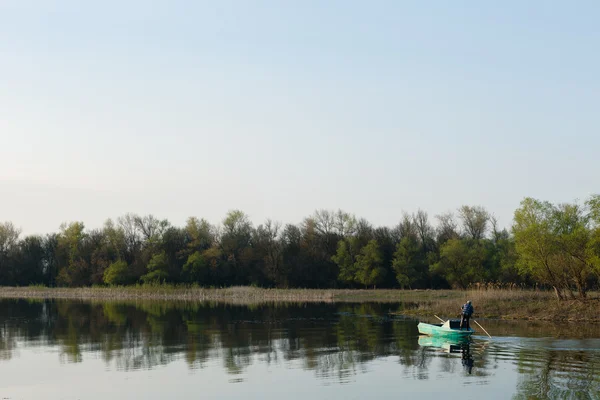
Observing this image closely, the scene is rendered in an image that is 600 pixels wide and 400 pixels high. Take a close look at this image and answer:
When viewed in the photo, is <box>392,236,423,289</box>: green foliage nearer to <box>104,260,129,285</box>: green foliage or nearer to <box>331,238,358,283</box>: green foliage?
<box>331,238,358,283</box>: green foliage

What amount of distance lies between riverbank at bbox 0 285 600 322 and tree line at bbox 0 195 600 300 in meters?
7.71

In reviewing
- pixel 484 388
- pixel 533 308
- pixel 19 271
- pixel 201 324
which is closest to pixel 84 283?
pixel 19 271

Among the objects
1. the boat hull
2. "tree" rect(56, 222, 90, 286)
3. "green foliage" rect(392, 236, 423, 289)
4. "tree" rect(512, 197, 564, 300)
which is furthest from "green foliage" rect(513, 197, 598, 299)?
"tree" rect(56, 222, 90, 286)

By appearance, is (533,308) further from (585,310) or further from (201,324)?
(201,324)

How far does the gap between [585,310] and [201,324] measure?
85.2 feet

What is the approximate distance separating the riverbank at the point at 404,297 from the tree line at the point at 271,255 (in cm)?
771

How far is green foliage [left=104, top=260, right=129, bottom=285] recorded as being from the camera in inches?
4203

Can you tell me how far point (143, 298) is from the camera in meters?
91.4

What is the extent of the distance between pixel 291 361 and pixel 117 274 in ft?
266

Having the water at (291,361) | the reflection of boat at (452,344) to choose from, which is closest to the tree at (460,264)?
the water at (291,361)

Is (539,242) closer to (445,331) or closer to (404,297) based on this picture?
(445,331)

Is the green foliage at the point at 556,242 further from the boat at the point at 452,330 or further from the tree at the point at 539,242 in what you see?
the boat at the point at 452,330

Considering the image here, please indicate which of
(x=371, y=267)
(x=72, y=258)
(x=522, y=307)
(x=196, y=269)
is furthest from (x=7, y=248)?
(x=522, y=307)

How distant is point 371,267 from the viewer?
10094 centimetres
